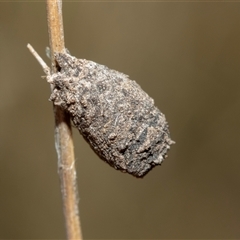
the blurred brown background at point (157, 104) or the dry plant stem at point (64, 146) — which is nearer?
the dry plant stem at point (64, 146)

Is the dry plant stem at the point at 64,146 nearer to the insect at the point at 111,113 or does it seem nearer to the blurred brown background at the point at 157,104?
the insect at the point at 111,113

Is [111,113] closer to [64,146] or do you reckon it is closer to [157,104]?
[64,146]

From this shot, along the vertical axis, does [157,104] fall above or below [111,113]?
above

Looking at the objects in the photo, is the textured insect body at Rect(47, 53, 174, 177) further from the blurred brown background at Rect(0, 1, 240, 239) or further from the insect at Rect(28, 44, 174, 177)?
the blurred brown background at Rect(0, 1, 240, 239)

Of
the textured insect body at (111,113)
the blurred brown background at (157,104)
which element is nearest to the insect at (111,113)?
the textured insect body at (111,113)

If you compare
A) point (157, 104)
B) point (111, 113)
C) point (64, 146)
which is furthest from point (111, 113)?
point (157, 104)
